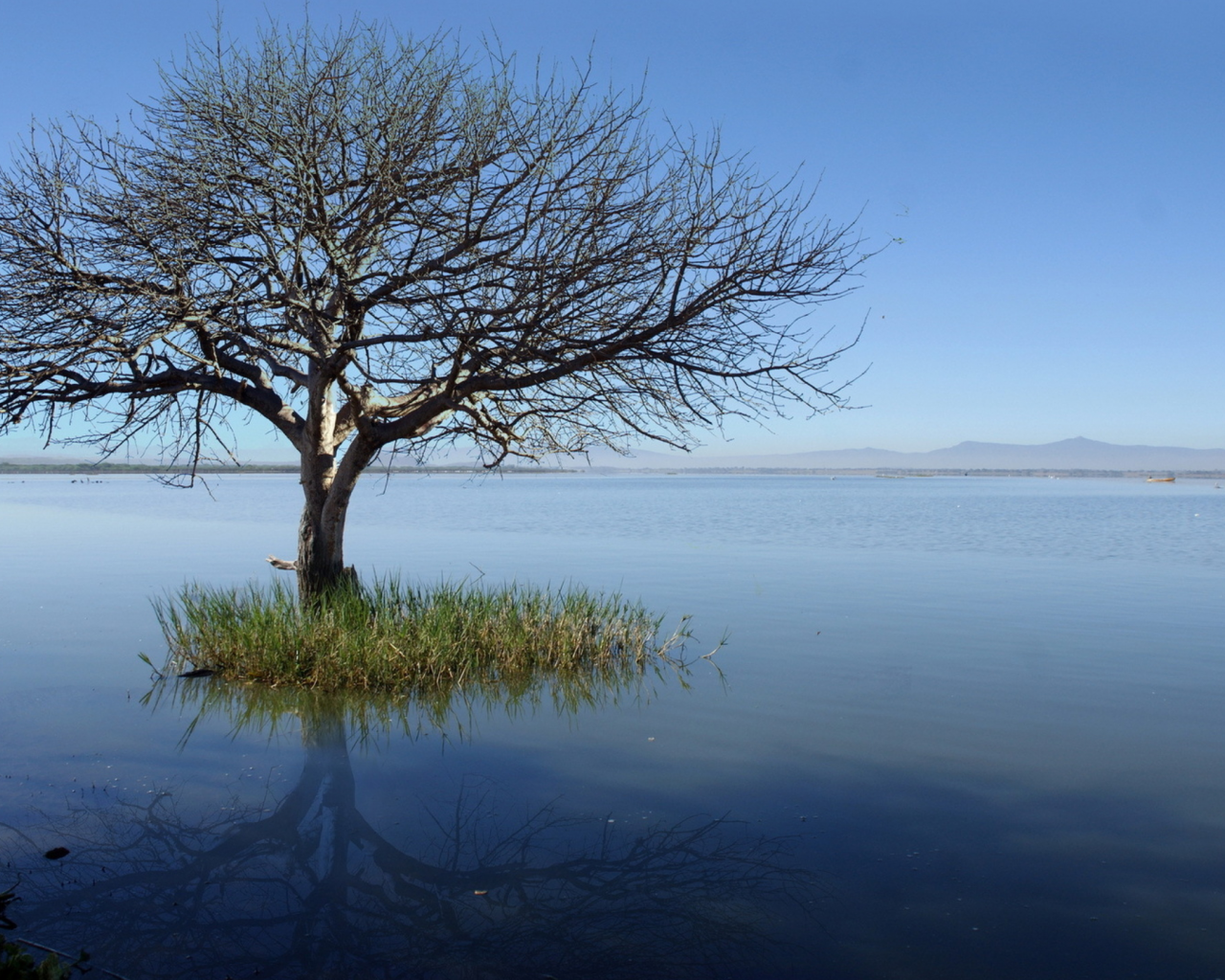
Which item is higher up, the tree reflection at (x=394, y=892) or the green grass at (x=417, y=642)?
the green grass at (x=417, y=642)

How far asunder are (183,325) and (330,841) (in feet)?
22.5

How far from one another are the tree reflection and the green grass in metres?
3.46

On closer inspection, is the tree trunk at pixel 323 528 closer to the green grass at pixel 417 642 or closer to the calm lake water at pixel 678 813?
the green grass at pixel 417 642

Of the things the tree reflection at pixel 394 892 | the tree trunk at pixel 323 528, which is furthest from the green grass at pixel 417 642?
the tree reflection at pixel 394 892

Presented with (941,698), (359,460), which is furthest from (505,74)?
(941,698)

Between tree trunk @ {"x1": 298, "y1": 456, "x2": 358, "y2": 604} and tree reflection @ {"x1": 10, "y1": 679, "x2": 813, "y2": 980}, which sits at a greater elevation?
tree trunk @ {"x1": 298, "y1": 456, "x2": 358, "y2": 604}

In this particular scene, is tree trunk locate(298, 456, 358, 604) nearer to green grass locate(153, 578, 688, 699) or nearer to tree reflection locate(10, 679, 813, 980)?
green grass locate(153, 578, 688, 699)

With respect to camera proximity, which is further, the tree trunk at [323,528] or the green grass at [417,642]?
the tree trunk at [323,528]

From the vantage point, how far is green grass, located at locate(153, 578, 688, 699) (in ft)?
36.8

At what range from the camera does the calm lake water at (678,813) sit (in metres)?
5.48

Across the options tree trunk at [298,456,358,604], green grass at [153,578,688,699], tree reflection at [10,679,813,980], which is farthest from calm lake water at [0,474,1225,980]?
tree trunk at [298,456,358,604]

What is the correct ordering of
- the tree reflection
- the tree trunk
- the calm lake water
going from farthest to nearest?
the tree trunk
the calm lake water
the tree reflection

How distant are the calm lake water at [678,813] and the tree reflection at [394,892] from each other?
0.8 inches

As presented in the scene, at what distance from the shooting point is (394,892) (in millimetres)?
6090
